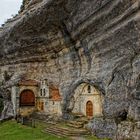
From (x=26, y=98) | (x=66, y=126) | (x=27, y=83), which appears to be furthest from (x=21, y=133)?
(x=27, y=83)

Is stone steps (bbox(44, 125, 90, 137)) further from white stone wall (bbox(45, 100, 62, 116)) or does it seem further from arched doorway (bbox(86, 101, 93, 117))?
white stone wall (bbox(45, 100, 62, 116))

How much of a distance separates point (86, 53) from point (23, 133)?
10486 millimetres

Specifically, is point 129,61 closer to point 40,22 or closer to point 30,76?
point 40,22

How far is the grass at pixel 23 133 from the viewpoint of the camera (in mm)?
33625

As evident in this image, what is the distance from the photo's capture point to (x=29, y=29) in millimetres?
45125

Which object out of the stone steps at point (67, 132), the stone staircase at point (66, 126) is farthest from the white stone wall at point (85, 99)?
the stone steps at point (67, 132)

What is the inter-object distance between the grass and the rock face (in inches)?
141

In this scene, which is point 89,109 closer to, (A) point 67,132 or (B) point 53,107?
(A) point 67,132

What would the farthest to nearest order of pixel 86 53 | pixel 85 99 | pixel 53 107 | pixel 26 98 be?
pixel 26 98
pixel 53 107
pixel 86 53
pixel 85 99

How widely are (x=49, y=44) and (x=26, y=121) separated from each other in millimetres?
9767

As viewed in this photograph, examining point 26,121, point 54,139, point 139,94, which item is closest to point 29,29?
point 26,121

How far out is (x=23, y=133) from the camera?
3656cm

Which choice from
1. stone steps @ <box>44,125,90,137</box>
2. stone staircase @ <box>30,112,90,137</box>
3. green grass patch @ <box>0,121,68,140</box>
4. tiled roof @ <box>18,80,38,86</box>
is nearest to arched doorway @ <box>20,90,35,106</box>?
tiled roof @ <box>18,80,38,86</box>

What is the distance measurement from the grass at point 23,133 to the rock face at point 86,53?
11.7 feet
